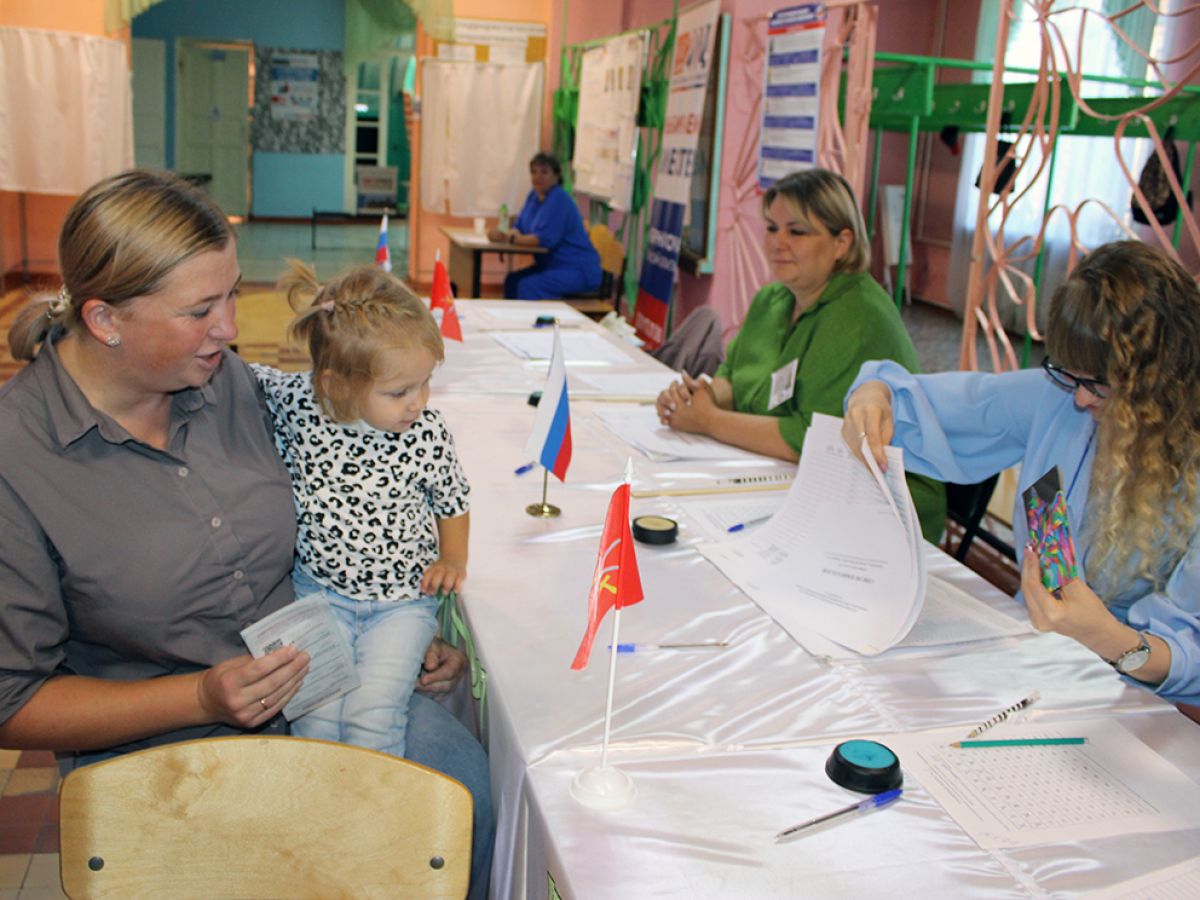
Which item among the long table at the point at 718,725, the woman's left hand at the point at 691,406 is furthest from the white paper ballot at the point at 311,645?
the woman's left hand at the point at 691,406

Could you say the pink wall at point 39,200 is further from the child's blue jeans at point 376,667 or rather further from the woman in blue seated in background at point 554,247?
the child's blue jeans at point 376,667

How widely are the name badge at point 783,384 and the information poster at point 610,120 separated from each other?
442 cm

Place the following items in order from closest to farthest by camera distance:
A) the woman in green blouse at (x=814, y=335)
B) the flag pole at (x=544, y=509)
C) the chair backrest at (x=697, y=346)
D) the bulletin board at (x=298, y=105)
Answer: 1. the flag pole at (x=544, y=509)
2. the woman in green blouse at (x=814, y=335)
3. the chair backrest at (x=697, y=346)
4. the bulletin board at (x=298, y=105)

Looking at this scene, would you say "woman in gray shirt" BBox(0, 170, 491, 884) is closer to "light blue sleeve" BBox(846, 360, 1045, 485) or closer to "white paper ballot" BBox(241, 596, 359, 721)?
"white paper ballot" BBox(241, 596, 359, 721)

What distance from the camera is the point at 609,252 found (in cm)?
705

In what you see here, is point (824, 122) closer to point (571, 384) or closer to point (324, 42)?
point (571, 384)

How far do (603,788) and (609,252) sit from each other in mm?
6171

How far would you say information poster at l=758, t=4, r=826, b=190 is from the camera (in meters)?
4.35

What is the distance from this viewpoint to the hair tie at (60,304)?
136cm

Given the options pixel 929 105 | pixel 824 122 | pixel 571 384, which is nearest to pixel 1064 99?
pixel 929 105

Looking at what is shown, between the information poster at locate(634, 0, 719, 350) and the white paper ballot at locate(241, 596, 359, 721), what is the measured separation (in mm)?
4522

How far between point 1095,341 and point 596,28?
8.09 metres

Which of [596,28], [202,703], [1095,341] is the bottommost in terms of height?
[202,703]

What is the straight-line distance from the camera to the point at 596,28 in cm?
878
